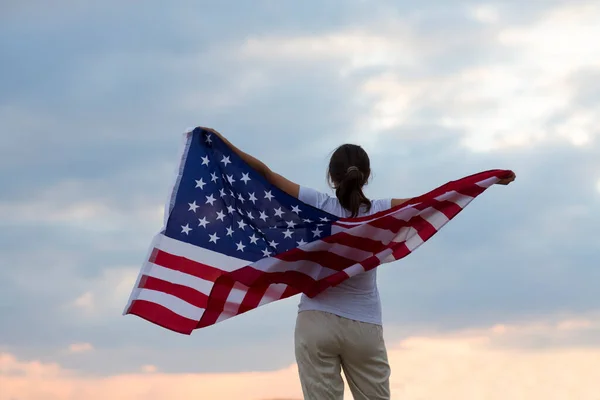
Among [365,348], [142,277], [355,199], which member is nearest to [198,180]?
[142,277]

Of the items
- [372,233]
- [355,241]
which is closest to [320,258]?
[355,241]

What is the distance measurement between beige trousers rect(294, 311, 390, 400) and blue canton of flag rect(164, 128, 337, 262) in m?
1.25

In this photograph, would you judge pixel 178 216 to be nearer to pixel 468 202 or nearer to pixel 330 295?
pixel 330 295

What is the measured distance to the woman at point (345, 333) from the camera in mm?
7152

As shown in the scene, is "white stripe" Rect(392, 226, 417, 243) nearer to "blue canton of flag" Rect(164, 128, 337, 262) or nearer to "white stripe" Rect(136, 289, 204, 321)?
"blue canton of flag" Rect(164, 128, 337, 262)

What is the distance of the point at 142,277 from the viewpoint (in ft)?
28.3

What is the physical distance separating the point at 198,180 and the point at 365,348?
8.67ft

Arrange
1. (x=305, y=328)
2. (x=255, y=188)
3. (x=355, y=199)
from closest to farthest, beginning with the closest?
1. (x=305, y=328)
2. (x=355, y=199)
3. (x=255, y=188)

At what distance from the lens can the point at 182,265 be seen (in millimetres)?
8633

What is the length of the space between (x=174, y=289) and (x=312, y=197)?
5.89ft

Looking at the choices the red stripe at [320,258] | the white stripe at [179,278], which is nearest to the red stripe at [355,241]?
the red stripe at [320,258]

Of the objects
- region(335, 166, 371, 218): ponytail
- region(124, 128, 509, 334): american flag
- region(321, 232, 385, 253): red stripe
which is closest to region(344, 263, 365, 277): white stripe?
region(124, 128, 509, 334): american flag

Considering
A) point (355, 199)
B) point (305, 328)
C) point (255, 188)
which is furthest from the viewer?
point (255, 188)

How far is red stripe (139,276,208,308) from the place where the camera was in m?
8.54
